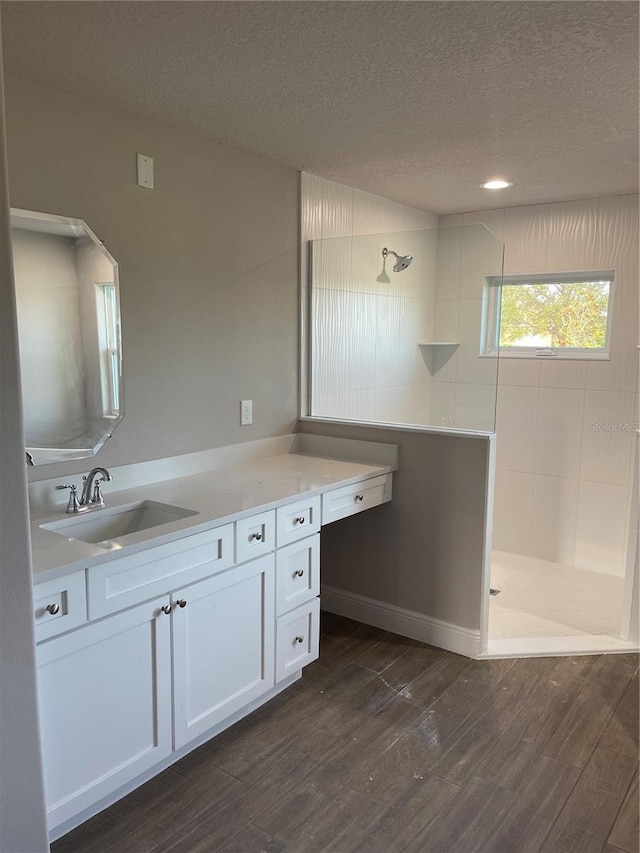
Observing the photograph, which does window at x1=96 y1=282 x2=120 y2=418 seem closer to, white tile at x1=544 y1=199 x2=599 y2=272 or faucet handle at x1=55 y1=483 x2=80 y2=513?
faucet handle at x1=55 y1=483 x2=80 y2=513

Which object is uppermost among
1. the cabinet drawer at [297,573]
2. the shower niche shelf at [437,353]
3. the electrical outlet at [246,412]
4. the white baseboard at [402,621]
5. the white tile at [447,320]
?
the white tile at [447,320]

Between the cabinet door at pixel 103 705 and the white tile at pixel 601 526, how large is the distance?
9.33 feet

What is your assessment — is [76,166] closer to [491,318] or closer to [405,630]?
[491,318]

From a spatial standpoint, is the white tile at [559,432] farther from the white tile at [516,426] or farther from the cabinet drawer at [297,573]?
the cabinet drawer at [297,573]

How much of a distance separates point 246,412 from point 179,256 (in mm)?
778

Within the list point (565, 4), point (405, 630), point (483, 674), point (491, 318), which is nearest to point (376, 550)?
point (405, 630)

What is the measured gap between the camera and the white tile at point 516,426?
4035 millimetres

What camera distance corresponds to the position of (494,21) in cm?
169

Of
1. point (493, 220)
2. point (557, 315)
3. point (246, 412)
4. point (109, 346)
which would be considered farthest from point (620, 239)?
point (109, 346)

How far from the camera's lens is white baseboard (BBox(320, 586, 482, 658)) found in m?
2.85

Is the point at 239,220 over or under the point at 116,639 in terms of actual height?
over

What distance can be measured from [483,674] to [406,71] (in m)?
2.32

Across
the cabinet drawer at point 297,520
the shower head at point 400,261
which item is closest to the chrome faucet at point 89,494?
the cabinet drawer at point 297,520

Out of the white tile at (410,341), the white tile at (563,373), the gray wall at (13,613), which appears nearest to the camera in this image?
the gray wall at (13,613)
